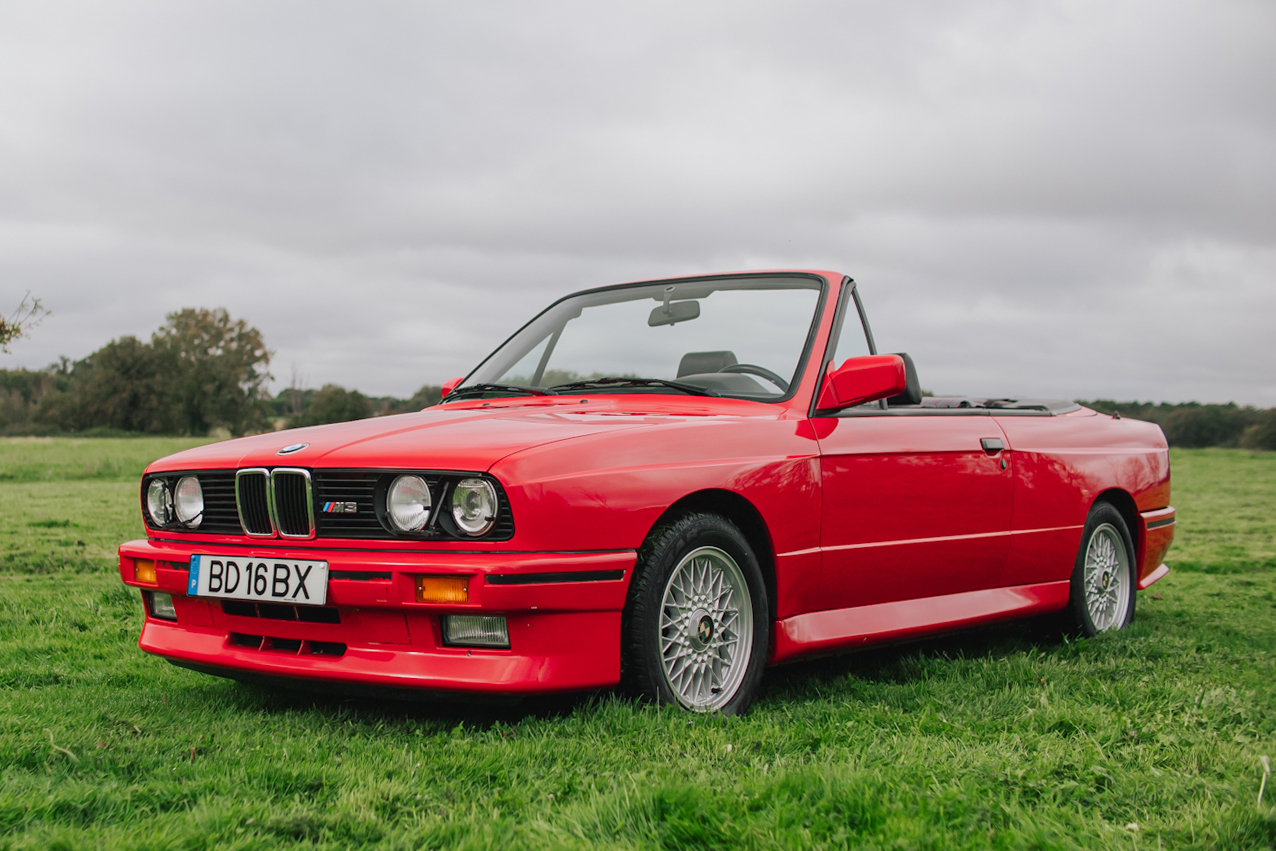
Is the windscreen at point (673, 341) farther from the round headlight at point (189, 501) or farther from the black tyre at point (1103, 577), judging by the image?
the black tyre at point (1103, 577)

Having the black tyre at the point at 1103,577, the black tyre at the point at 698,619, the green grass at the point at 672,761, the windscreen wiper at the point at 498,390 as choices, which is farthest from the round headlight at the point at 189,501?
the black tyre at the point at 1103,577

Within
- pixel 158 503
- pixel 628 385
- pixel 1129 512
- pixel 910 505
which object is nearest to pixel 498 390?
pixel 628 385

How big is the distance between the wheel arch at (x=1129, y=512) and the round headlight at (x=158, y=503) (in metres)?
4.59

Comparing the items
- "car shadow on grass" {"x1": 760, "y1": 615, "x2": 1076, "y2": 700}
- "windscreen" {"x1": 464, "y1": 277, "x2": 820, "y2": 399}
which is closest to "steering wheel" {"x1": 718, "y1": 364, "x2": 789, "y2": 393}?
"windscreen" {"x1": 464, "y1": 277, "x2": 820, "y2": 399}

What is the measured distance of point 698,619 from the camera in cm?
363

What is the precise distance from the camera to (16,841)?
7.53 ft

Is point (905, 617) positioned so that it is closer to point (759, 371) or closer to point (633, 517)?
point (759, 371)

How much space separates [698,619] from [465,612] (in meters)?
0.83

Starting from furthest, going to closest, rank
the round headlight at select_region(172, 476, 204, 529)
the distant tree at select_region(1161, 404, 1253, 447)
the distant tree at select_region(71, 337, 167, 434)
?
the distant tree at select_region(71, 337, 167, 434) → the distant tree at select_region(1161, 404, 1253, 447) → the round headlight at select_region(172, 476, 204, 529)

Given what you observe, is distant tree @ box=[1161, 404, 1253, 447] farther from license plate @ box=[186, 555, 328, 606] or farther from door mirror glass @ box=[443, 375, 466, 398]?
license plate @ box=[186, 555, 328, 606]

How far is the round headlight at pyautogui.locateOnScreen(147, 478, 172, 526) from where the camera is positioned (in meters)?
4.00

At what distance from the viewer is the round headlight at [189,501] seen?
386 centimetres

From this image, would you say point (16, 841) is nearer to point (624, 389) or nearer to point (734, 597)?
point (734, 597)

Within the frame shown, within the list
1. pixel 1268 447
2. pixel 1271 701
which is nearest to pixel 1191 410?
pixel 1268 447
